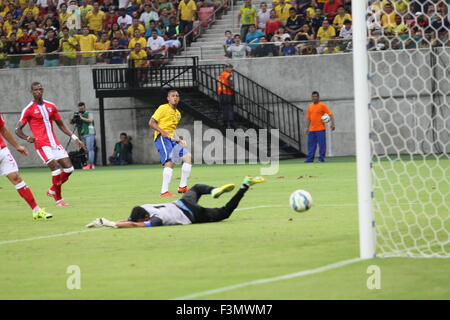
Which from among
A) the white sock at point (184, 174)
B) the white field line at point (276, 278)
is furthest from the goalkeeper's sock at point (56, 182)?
the white field line at point (276, 278)

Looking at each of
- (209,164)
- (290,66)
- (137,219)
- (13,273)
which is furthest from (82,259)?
(290,66)

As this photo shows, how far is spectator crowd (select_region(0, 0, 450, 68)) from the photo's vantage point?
31.5 metres

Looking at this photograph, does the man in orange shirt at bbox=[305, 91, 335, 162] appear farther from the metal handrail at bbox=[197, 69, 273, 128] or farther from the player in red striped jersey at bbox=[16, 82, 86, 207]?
the player in red striped jersey at bbox=[16, 82, 86, 207]

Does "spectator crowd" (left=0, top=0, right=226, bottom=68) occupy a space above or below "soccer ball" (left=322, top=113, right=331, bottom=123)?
above

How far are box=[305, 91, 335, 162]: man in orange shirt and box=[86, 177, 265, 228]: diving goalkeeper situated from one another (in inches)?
639

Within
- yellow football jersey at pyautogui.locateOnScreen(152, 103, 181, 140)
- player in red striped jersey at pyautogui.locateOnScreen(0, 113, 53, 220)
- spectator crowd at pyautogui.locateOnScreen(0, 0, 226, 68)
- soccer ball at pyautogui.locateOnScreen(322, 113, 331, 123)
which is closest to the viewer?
player in red striped jersey at pyautogui.locateOnScreen(0, 113, 53, 220)

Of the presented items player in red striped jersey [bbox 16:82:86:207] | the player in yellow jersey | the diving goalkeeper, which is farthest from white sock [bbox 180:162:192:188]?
the diving goalkeeper

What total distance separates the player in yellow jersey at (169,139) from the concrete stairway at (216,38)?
14182 millimetres

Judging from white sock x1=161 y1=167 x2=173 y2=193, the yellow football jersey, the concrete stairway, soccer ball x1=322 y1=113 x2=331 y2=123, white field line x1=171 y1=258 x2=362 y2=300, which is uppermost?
the concrete stairway

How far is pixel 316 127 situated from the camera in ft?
93.9

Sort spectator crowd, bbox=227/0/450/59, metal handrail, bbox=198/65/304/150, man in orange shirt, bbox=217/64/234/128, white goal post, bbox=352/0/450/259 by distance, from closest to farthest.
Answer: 1. white goal post, bbox=352/0/450/259
2. spectator crowd, bbox=227/0/450/59
3. man in orange shirt, bbox=217/64/234/128
4. metal handrail, bbox=198/65/304/150

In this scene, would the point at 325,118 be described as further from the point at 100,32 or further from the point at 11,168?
the point at 11,168
